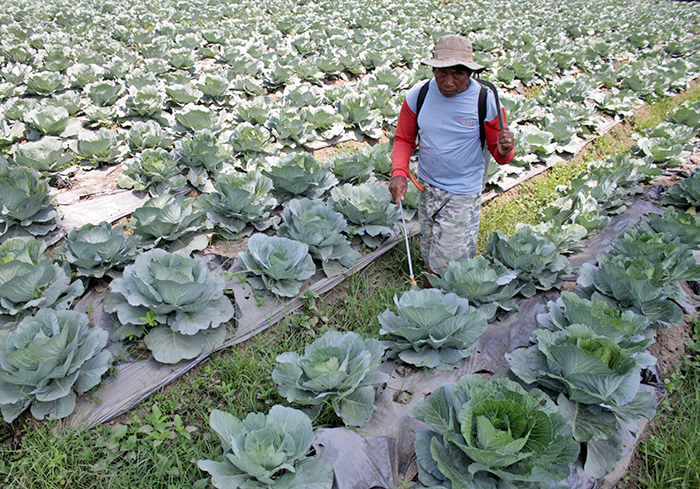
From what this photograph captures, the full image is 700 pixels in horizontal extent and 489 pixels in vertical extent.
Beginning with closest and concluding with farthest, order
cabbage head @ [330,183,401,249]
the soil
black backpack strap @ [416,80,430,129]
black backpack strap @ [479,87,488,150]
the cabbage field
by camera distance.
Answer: the cabbage field
the soil
black backpack strap @ [479,87,488,150]
black backpack strap @ [416,80,430,129]
cabbage head @ [330,183,401,249]

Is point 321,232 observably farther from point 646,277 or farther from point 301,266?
point 646,277

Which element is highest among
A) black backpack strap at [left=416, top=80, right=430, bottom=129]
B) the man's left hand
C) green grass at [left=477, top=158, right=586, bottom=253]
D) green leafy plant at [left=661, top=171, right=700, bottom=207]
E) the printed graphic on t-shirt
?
black backpack strap at [left=416, top=80, right=430, bottom=129]

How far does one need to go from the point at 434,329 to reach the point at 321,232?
40.7 inches

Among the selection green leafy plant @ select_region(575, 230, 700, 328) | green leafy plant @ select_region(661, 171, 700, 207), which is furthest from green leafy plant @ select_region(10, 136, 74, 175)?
green leafy plant @ select_region(661, 171, 700, 207)

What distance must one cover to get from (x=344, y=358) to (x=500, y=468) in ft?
2.66

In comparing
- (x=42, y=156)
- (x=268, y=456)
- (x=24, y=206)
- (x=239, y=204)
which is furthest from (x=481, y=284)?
(x=42, y=156)

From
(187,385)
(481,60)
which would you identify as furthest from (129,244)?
(481,60)

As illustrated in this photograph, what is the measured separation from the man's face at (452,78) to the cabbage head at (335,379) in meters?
1.53

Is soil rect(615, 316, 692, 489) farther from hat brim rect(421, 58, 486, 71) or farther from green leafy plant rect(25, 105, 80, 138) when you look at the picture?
green leafy plant rect(25, 105, 80, 138)

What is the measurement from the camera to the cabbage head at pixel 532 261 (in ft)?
9.37

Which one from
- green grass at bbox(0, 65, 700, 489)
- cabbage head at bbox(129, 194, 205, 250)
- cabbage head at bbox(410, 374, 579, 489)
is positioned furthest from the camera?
cabbage head at bbox(129, 194, 205, 250)

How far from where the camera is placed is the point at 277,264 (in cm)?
254

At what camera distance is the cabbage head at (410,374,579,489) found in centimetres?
157

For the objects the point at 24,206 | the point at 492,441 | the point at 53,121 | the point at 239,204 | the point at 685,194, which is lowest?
the point at 685,194
